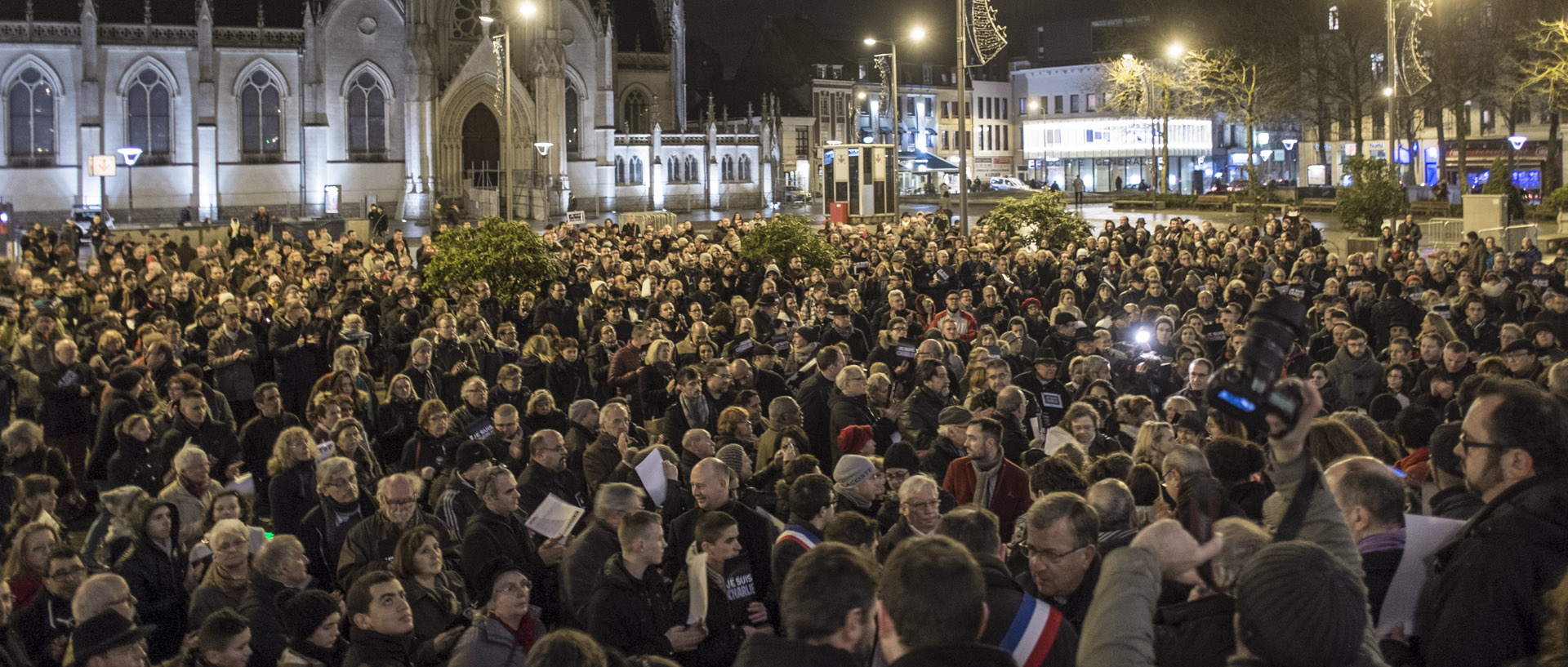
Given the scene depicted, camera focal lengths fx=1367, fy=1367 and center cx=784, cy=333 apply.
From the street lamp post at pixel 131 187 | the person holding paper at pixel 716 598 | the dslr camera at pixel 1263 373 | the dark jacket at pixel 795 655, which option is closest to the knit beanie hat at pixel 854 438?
the person holding paper at pixel 716 598

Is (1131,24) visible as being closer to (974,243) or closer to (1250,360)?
(974,243)

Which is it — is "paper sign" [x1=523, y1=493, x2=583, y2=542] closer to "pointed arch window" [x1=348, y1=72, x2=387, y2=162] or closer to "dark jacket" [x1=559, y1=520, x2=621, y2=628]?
"dark jacket" [x1=559, y1=520, x2=621, y2=628]

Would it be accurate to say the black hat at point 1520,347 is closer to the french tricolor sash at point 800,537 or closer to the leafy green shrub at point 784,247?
the french tricolor sash at point 800,537

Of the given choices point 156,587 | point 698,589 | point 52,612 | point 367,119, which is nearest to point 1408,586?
point 698,589

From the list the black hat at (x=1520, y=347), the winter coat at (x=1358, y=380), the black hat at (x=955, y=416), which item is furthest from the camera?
the winter coat at (x=1358, y=380)

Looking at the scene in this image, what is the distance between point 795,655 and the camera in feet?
12.3

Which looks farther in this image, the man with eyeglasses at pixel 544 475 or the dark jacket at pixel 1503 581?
the man with eyeglasses at pixel 544 475

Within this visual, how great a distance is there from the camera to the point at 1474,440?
4.41 meters


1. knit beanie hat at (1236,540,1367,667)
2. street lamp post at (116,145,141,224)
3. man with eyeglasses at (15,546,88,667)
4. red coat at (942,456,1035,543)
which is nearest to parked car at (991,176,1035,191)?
street lamp post at (116,145,141,224)

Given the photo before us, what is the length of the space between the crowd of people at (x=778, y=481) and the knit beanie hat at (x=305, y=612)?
14mm

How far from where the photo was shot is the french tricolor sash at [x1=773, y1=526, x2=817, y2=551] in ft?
19.3

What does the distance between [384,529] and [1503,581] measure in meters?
5.13

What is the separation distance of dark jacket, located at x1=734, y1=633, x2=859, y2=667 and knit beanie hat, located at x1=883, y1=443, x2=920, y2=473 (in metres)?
3.81

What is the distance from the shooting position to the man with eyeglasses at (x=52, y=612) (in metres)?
6.11
